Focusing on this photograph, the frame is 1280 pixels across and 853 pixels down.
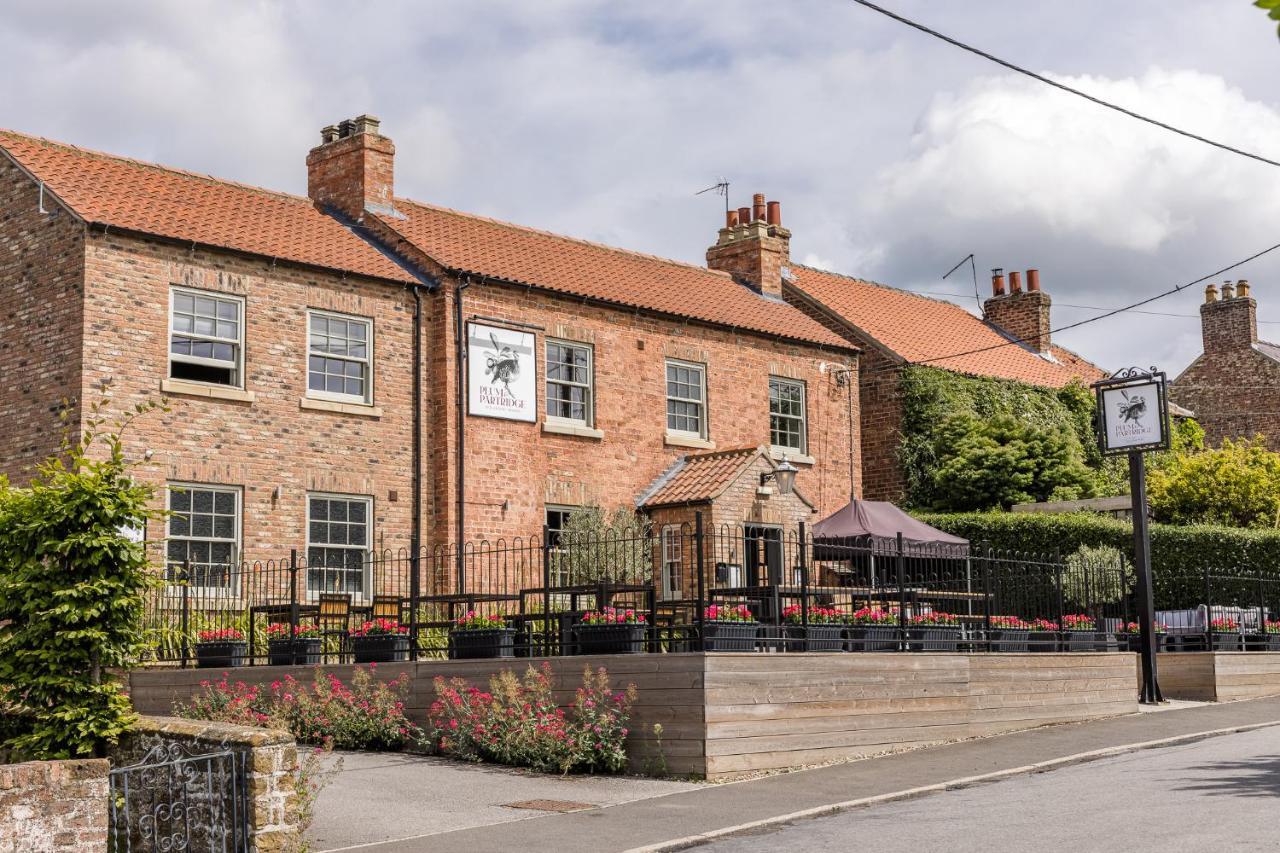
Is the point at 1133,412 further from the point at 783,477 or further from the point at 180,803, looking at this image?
the point at 180,803

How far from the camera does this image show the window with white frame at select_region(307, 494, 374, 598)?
2127 cm

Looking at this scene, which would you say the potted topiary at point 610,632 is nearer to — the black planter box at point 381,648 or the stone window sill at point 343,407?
the black planter box at point 381,648

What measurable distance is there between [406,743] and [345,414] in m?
7.62

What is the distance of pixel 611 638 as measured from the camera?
46.5 feet

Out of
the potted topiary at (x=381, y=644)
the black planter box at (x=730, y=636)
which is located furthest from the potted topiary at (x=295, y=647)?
the black planter box at (x=730, y=636)

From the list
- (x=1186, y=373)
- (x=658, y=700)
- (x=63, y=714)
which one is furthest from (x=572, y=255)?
(x=1186, y=373)

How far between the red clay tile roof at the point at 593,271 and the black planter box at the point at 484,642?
904cm

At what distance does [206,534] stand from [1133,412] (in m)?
13.1

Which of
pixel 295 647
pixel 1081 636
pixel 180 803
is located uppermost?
pixel 295 647

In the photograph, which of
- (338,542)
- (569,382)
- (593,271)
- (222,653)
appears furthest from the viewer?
(593,271)

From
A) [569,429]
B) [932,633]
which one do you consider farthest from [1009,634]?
[569,429]

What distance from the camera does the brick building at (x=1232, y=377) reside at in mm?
42469

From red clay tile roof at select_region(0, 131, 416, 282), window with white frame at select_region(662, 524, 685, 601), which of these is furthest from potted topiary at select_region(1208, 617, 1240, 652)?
red clay tile roof at select_region(0, 131, 416, 282)

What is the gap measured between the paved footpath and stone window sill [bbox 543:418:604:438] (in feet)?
32.4
